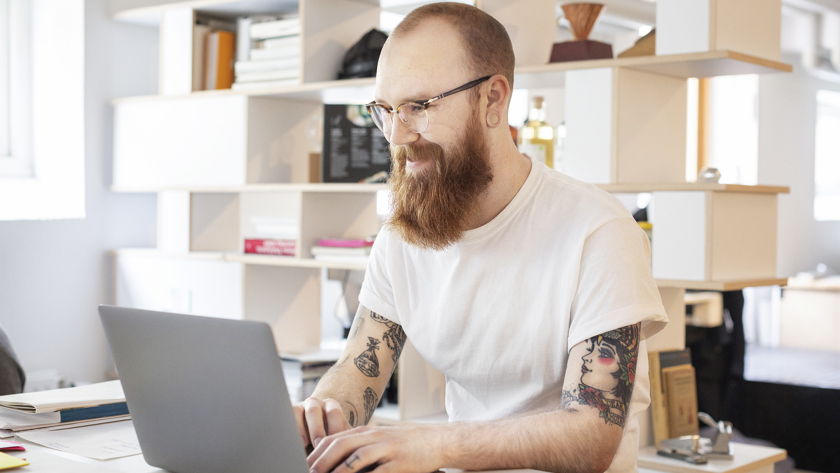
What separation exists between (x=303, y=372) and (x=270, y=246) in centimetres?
49

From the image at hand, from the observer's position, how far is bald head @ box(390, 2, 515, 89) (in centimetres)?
138

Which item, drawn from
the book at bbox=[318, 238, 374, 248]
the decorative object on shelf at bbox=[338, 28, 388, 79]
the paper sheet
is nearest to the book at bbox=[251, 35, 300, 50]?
the decorative object on shelf at bbox=[338, 28, 388, 79]

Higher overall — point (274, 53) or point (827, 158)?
point (274, 53)

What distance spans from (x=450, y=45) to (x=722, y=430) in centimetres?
143

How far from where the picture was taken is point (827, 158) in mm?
6809

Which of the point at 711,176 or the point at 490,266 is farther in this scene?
the point at 711,176

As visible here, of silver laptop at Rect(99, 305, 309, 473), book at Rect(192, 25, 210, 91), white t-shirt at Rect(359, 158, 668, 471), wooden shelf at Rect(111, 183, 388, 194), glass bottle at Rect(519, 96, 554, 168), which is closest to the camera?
silver laptop at Rect(99, 305, 309, 473)

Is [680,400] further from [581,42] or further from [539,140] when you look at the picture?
[581,42]

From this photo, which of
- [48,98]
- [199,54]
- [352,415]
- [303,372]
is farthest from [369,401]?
[48,98]

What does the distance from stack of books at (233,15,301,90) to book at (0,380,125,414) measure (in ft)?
5.85

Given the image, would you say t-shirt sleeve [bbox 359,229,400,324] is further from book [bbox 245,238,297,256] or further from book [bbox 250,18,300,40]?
book [bbox 250,18,300,40]

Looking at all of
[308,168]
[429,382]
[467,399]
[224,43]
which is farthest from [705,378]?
[467,399]

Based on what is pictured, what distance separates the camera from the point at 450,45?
1.38m

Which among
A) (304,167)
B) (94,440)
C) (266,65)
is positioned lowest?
(94,440)
